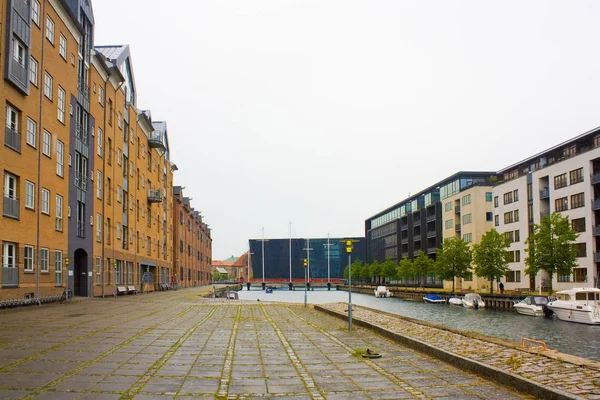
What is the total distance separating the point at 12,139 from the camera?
96.0 feet

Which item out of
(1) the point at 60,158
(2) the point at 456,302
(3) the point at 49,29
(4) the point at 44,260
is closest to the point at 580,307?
(2) the point at 456,302

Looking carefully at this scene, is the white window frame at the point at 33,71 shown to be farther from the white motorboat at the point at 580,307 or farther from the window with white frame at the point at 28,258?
the white motorboat at the point at 580,307

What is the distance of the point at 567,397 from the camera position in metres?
8.20

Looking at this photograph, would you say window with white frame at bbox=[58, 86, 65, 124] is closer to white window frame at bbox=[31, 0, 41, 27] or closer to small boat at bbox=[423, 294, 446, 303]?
white window frame at bbox=[31, 0, 41, 27]

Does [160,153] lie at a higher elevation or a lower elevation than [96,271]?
higher

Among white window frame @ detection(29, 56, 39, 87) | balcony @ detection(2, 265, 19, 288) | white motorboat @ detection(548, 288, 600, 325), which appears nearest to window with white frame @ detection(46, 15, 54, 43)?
white window frame @ detection(29, 56, 39, 87)

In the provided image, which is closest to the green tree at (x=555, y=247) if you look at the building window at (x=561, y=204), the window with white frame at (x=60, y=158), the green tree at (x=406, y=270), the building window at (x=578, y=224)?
the building window at (x=578, y=224)

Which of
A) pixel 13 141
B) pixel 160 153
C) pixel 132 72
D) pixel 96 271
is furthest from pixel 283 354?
pixel 160 153

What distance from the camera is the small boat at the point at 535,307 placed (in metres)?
49.7

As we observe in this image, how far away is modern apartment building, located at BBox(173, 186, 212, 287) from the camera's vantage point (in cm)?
9581

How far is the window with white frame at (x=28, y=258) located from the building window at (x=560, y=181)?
58.8 metres

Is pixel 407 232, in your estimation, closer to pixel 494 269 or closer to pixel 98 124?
pixel 494 269

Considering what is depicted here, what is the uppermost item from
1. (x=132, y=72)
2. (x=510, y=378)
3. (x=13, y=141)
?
(x=132, y=72)

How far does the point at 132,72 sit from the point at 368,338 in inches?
2132
